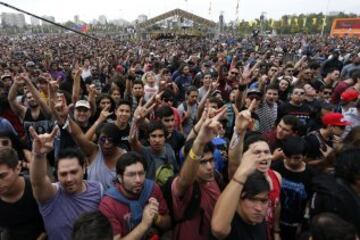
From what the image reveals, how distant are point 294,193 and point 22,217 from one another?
7.85 ft

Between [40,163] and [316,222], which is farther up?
[40,163]

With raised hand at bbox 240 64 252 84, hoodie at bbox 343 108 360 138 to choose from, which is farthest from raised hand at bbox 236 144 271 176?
raised hand at bbox 240 64 252 84

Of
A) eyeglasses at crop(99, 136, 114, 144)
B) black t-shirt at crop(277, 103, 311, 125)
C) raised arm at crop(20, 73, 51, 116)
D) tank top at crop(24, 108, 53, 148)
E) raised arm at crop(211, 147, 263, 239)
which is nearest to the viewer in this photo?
raised arm at crop(211, 147, 263, 239)

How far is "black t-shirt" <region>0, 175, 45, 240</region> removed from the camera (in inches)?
99.7

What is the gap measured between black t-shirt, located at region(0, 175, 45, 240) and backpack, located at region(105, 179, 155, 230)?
61 centimetres

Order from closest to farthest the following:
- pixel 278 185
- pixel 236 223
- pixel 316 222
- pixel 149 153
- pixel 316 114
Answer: pixel 316 222, pixel 236 223, pixel 278 185, pixel 149 153, pixel 316 114

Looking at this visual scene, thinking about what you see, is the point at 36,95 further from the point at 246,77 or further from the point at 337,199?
the point at 246,77

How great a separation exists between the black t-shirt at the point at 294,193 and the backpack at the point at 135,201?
4.58 feet

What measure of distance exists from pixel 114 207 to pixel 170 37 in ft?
130

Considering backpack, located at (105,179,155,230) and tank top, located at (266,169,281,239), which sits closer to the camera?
backpack, located at (105,179,155,230)

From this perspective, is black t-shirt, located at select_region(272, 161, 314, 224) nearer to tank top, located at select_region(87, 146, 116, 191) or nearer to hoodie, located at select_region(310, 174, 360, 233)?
hoodie, located at select_region(310, 174, 360, 233)

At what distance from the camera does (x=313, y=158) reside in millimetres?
3922

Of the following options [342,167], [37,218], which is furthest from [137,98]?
[342,167]

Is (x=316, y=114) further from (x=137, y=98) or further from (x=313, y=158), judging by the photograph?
(x=137, y=98)
